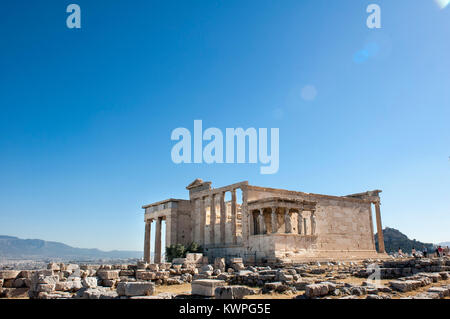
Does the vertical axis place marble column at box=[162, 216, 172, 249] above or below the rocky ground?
above

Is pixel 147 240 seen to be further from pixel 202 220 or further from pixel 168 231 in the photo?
pixel 202 220

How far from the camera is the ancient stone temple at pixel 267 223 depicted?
25219 mm

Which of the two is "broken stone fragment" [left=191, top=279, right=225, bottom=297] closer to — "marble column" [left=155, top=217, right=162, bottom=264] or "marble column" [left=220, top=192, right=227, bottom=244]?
"marble column" [left=220, top=192, right=227, bottom=244]

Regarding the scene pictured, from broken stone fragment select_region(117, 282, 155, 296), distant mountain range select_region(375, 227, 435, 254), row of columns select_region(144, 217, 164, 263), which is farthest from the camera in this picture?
distant mountain range select_region(375, 227, 435, 254)

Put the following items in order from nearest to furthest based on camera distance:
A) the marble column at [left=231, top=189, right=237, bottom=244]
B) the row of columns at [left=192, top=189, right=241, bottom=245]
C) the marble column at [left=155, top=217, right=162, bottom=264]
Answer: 1. the marble column at [left=231, top=189, right=237, bottom=244]
2. the row of columns at [left=192, top=189, right=241, bottom=245]
3. the marble column at [left=155, top=217, right=162, bottom=264]

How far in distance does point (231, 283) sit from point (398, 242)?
6740 cm

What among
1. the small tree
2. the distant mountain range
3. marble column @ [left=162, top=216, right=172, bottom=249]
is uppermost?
marble column @ [left=162, top=216, right=172, bottom=249]

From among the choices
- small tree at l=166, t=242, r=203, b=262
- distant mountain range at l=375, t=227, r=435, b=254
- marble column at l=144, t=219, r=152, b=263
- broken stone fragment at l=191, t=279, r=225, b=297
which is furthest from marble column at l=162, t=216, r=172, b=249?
distant mountain range at l=375, t=227, r=435, b=254

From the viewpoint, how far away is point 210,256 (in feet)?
93.6

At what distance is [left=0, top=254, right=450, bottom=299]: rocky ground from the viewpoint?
9.14 meters

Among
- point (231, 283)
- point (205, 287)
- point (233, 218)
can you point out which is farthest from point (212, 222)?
point (205, 287)

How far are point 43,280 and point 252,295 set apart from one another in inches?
254

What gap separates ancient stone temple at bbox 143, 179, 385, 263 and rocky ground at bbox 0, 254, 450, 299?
7127 millimetres
